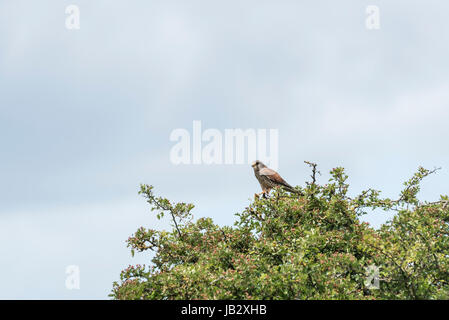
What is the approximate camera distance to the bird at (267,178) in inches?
425

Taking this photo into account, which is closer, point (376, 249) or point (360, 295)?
point (360, 295)

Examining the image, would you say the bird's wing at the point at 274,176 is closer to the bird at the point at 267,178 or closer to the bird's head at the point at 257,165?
the bird at the point at 267,178

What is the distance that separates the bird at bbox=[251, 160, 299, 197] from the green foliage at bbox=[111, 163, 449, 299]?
122 cm

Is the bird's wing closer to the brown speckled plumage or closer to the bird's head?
the brown speckled plumage

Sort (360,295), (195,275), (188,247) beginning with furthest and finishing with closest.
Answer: (188,247) → (195,275) → (360,295)

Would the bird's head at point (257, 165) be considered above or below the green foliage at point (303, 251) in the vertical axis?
above

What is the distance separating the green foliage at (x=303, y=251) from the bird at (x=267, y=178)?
1.22 meters

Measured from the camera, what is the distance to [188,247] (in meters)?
8.80

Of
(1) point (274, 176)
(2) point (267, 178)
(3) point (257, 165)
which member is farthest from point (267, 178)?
(3) point (257, 165)

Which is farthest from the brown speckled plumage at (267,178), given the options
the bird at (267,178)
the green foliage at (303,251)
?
the green foliage at (303,251)

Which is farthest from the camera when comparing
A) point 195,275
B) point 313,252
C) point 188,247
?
point 188,247

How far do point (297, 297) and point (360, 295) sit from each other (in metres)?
0.85
